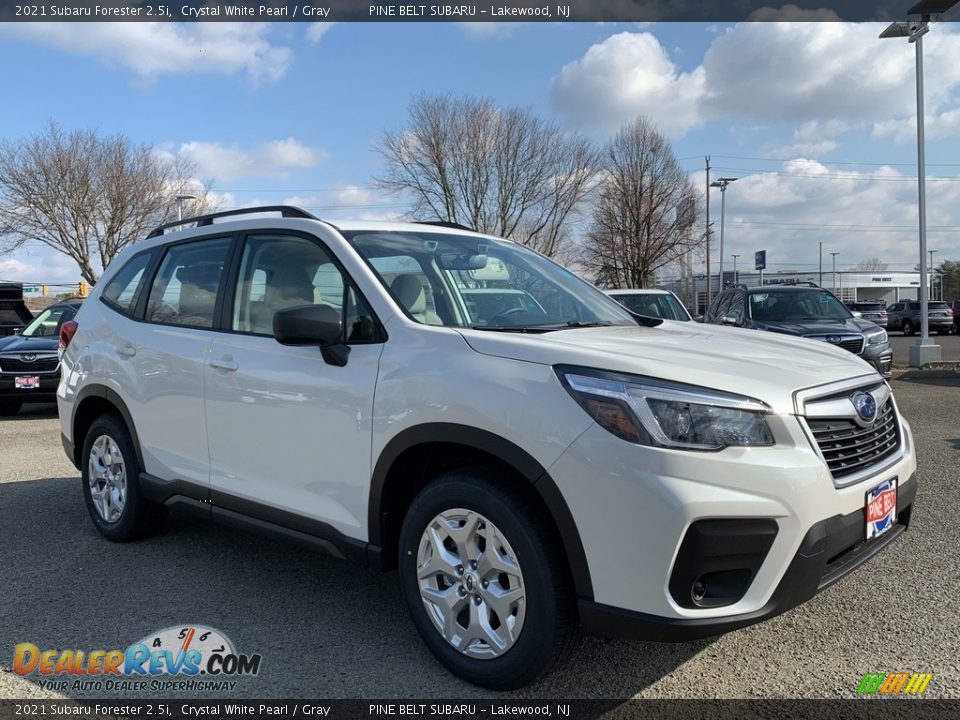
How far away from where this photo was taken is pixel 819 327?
10523 millimetres

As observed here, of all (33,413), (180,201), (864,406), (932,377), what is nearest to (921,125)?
(932,377)

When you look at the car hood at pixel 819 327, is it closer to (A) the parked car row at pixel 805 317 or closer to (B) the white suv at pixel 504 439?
(A) the parked car row at pixel 805 317

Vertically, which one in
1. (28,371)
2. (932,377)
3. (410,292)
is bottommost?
(932,377)

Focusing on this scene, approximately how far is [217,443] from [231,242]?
3.54 feet

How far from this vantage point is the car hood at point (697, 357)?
102 inches

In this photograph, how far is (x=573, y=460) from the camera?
252 centimetres

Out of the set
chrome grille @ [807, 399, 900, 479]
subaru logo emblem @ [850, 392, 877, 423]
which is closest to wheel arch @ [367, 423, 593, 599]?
chrome grille @ [807, 399, 900, 479]

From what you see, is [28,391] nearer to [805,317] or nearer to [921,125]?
[805,317]

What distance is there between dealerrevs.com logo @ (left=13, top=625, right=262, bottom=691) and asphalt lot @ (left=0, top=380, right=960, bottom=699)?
0.06 m

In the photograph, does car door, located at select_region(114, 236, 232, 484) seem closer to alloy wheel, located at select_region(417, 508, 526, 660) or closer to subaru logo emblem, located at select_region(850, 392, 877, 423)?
alloy wheel, located at select_region(417, 508, 526, 660)

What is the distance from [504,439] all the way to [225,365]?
1.74m

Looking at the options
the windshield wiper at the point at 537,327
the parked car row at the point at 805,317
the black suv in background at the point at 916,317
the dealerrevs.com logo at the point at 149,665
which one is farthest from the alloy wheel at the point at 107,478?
the black suv in background at the point at 916,317

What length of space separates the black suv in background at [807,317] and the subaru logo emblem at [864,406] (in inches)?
278

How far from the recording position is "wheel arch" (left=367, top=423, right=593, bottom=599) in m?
2.56
